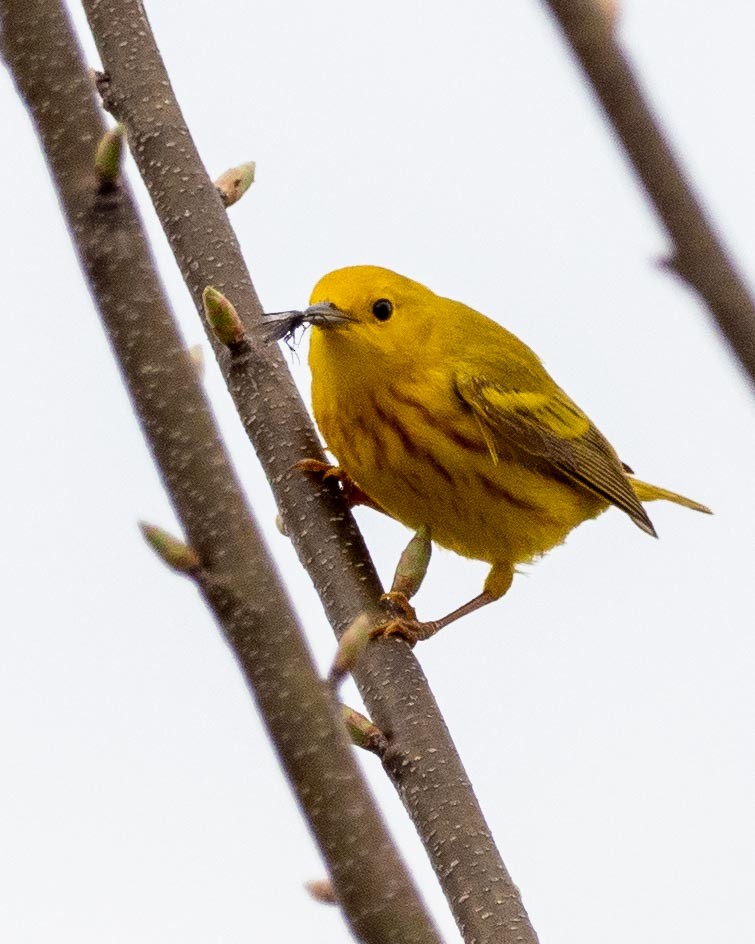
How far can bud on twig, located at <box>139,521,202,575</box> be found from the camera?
1.14m

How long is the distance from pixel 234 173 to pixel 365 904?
2166 millimetres

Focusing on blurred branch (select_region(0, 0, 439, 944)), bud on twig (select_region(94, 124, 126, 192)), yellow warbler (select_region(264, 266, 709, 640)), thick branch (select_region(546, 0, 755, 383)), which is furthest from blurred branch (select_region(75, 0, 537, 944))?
thick branch (select_region(546, 0, 755, 383))

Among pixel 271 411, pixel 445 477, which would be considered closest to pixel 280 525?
pixel 271 411

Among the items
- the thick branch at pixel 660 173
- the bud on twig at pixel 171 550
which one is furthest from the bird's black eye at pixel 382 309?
the thick branch at pixel 660 173

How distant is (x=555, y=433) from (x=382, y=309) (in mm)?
903

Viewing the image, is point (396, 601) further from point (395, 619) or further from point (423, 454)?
point (423, 454)

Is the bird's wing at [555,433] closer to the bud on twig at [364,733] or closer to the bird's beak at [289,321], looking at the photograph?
the bird's beak at [289,321]

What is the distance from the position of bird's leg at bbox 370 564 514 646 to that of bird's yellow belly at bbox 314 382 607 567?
65mm

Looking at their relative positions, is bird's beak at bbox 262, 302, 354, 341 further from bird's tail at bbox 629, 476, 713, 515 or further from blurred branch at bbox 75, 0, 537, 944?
bird's tail at bbox 629, 476, 713, 515

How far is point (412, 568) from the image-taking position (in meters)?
2.71

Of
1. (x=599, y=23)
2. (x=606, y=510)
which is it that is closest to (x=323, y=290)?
(x=606, y=510)

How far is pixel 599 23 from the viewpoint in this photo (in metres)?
0.72

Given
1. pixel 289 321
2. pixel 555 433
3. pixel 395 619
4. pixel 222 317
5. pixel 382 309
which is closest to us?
pixel 222 317

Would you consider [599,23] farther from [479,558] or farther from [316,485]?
[479,558]
